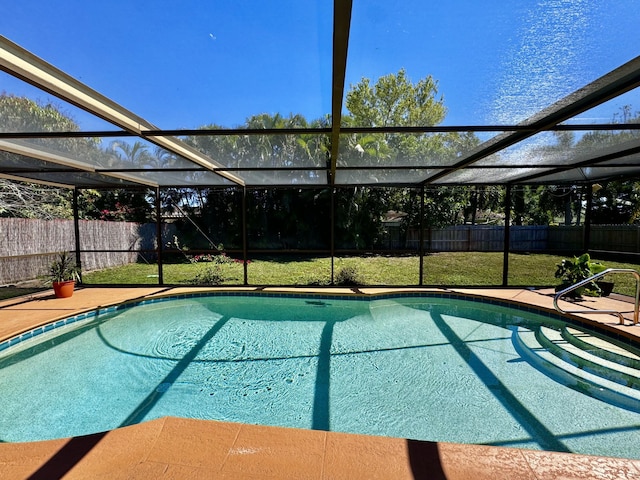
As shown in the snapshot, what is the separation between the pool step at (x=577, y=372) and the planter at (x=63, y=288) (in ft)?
25.2

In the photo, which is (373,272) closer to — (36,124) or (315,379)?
(315,379)

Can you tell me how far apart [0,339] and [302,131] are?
14.5 ft

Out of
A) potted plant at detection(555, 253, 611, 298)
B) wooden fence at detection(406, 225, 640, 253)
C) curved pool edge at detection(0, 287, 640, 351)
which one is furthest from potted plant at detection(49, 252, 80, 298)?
wooden fence at detection(406, 225, 640, 253)

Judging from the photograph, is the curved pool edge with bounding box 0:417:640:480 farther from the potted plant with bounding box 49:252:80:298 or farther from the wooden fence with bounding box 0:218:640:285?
the wooden fence with bounding box 0:218:640:285

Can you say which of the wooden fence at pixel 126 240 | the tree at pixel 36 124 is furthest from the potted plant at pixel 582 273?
the tree at pixel 36 124

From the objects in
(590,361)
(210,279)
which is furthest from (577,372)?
(210,279)

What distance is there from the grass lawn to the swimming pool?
269cm

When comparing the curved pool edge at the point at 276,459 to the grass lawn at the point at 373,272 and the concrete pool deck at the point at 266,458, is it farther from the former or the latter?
the grass lawn at the point at 373,272

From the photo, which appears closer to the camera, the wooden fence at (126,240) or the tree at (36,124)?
the tree at (36,124)

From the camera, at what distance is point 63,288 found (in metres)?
5.72

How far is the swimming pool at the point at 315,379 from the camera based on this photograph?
8.39 ft

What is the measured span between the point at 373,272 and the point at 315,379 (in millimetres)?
6900

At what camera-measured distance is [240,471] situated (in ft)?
5.22

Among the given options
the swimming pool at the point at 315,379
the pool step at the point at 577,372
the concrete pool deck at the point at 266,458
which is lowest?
the swimming pool at the point at 315,379
